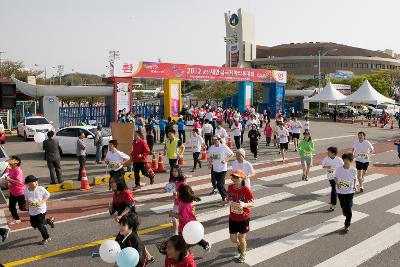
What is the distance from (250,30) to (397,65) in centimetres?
4970

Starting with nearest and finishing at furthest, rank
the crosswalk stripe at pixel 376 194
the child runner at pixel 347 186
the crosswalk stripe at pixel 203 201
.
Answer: the child runner at pixel 347 186, the crosswalk stripe at pixel 203 201, the crosswalk stripe at pixel 376 194

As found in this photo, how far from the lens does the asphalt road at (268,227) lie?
7.26 metres

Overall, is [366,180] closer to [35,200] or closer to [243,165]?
[243,165]

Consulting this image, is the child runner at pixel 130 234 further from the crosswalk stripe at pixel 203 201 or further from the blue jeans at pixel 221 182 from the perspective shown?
the blue jeans at pixel 221 182

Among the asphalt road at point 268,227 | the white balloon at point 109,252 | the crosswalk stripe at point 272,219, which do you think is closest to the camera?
the white balloon at point 109,252

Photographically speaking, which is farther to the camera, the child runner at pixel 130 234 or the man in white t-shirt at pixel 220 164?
the man in white t-shirt at pixel 220 164

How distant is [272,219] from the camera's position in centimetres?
944

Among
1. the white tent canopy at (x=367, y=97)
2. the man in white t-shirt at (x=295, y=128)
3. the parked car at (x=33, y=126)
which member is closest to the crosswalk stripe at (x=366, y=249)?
the man in white t-shirt at (x=295, y=128)

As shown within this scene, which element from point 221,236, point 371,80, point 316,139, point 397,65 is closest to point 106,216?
point 221,236

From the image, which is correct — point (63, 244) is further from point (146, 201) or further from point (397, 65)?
point (397, 65)

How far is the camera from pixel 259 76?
4025cm

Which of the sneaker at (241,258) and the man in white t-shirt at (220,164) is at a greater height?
the man in white t-shirt at (220,164)

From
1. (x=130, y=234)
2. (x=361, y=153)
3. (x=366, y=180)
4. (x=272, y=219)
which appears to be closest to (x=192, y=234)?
(x=130, y=234)

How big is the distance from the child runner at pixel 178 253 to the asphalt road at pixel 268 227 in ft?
8.89
